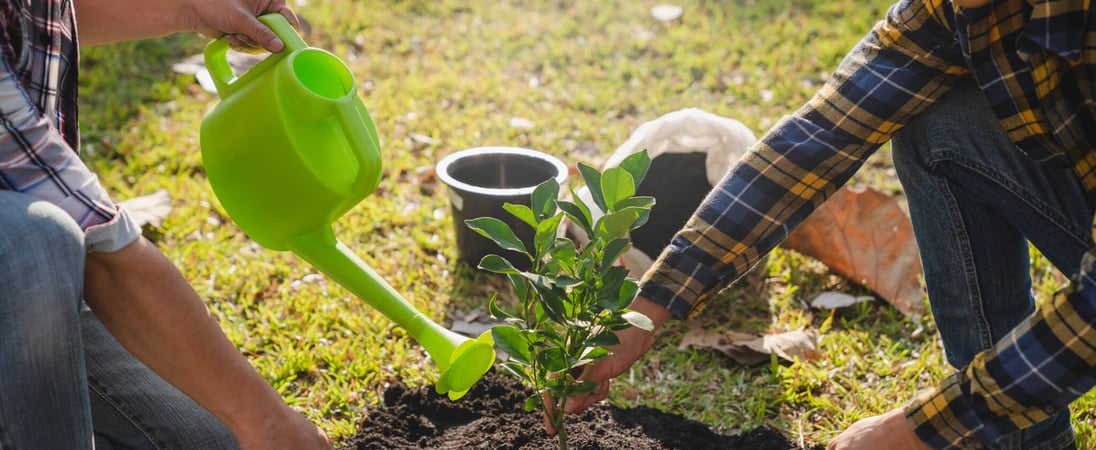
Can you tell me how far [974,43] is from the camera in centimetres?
146

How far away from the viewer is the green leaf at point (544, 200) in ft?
4.47

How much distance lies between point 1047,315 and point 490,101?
247 cm

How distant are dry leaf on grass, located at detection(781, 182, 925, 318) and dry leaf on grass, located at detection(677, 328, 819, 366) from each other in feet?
0.89

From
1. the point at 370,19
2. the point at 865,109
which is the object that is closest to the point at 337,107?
the point at 865,109

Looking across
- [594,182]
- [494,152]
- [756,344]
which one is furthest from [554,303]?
[494,152]

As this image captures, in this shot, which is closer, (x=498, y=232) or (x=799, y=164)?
(x=498, y=232)

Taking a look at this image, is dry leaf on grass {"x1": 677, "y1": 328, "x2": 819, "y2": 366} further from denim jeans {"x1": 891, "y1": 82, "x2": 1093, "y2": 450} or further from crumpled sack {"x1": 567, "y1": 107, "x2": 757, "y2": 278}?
denim jeans {"x1": 891, "y1": 82, "x2": 1093, "y2": 450}

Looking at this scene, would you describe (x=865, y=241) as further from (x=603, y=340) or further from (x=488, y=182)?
(x=603, y=340)

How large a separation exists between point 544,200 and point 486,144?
1821mm

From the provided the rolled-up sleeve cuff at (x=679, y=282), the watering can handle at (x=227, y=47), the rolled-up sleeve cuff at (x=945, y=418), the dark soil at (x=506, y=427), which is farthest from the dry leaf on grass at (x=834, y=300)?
the watering can handle at (x=227, y=47)

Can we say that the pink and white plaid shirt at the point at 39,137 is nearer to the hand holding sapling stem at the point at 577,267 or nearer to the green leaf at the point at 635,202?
the hand holding sapling stem at the point at 577,267

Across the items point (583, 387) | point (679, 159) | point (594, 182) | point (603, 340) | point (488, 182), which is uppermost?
point (594, 182)

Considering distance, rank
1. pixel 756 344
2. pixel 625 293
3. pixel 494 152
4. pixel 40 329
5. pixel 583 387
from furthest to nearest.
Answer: pixel 494 152
pixel 756 344
pixel 583 387
pixel 625 293
pixel 40 329

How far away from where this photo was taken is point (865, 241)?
2.52 m
